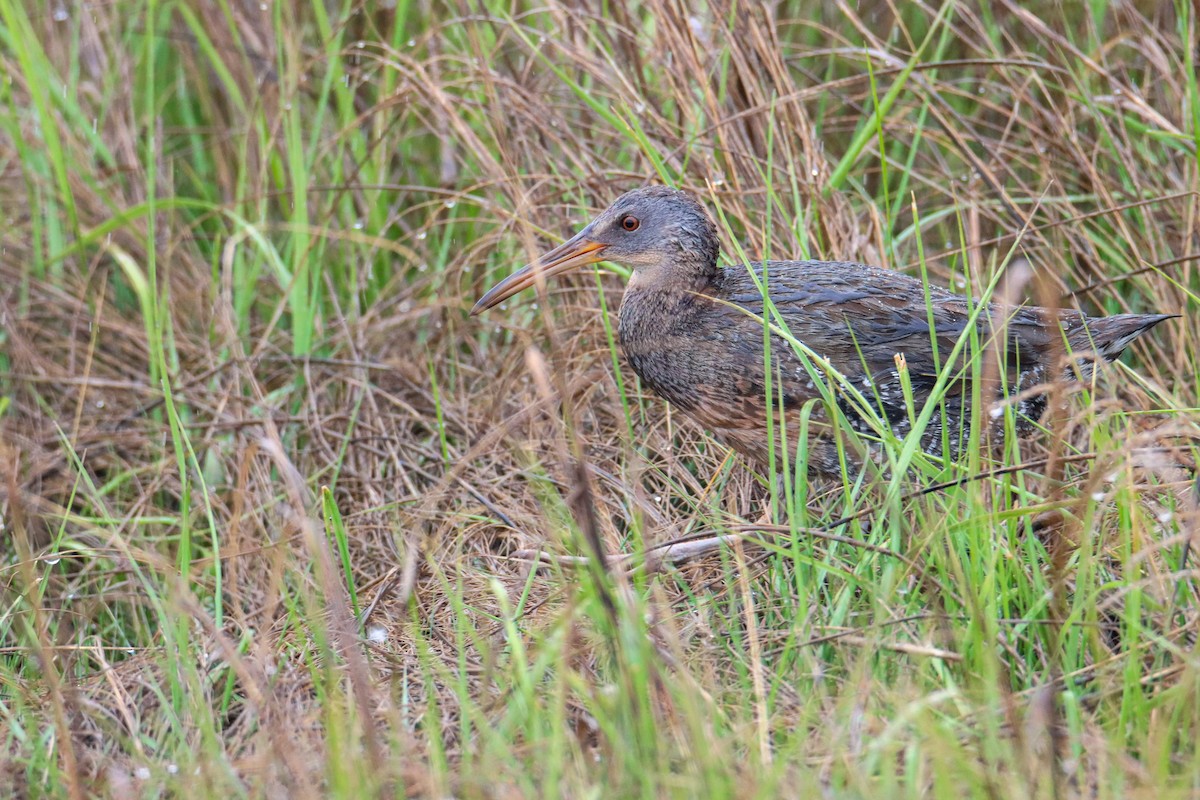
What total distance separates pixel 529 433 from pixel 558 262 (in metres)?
0.55

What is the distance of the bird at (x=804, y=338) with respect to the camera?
3.11 metres

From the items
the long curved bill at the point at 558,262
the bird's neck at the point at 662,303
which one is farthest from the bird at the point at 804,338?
the long curved bill at the point at 558,262

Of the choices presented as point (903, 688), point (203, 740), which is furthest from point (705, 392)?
point (203, 740)

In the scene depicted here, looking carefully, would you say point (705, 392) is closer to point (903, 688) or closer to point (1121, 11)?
point (903, 688)

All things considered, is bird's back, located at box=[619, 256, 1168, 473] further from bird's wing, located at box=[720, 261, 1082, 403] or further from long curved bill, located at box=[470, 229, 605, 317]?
long curved bill, located at box=[470, 229, 605, 317]

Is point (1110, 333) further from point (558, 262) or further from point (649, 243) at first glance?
point (558, 262)

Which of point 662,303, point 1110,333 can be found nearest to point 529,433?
point 662,303

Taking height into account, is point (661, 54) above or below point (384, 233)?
above

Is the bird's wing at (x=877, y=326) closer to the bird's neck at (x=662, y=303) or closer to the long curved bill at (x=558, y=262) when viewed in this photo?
the bird's neck at (x=662, y=303)

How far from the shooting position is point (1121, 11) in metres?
4.38

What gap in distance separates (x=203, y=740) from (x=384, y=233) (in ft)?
7.86

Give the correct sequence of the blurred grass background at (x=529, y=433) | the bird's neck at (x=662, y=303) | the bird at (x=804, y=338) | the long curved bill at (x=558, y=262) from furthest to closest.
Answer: the long curved bill at (x=558, y=262), the bird's neck at (x=662, y=303), the bird at (x=804, y=338), the blurred grass background at (x=529, y=433)

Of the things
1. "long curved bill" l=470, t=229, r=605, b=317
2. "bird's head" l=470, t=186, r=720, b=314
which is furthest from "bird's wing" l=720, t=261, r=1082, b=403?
"long curved bill" l=470, t=229, r=605, b=317

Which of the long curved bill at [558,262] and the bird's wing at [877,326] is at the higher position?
the long curved bill at [558,262]
